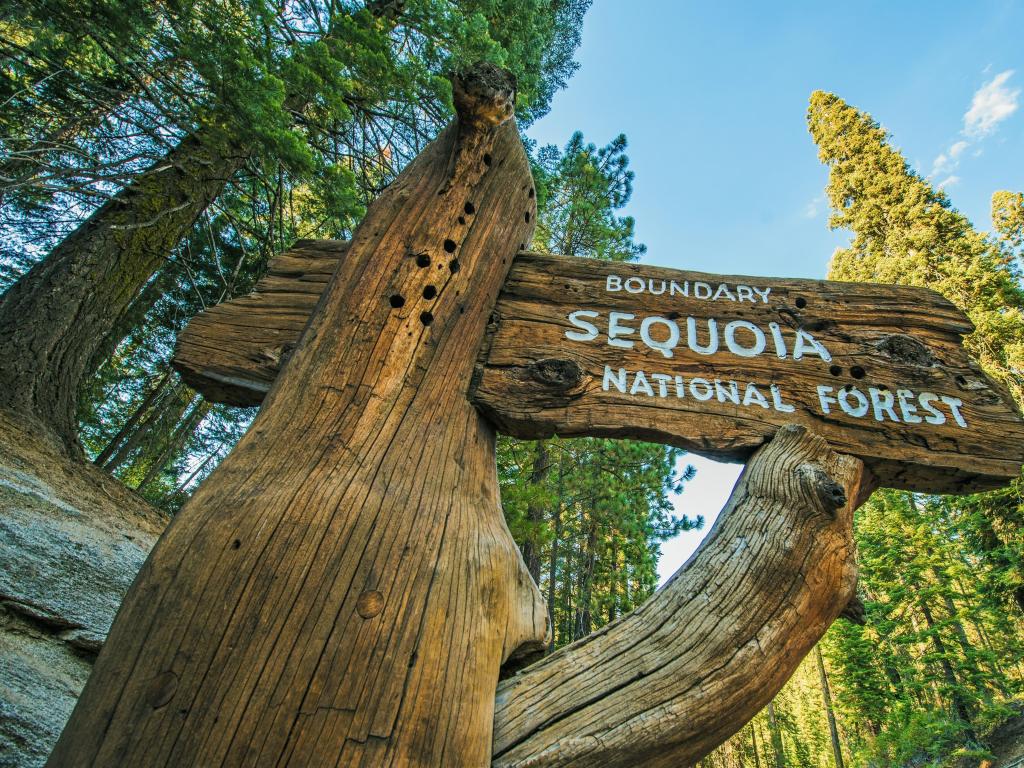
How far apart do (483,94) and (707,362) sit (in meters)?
1.12

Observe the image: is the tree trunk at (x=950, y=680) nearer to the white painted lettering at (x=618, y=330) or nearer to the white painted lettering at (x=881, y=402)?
the white painted lettering at (x=881, y=402)

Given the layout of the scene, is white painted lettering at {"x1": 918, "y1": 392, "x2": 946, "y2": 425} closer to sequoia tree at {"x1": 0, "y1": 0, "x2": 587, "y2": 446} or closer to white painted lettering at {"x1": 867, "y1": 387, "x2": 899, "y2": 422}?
white painted lettering at {"x1": 867, "y1": 387, "x2": 899, "y2": 422}

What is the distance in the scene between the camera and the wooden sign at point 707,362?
1443 mm

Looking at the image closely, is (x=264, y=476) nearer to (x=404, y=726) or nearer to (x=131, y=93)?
(x=404, y=726)

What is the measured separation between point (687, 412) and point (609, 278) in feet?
1.93

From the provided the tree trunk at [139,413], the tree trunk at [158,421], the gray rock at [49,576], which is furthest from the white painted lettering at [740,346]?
the tree trunk at [158,421]

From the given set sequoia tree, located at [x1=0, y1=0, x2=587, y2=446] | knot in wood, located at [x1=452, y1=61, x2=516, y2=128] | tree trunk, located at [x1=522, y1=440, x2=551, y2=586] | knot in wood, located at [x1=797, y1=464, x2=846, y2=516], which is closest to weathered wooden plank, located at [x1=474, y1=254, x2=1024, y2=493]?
knot in wood, located at [x1=797, y1=464, x2=846, y2=516]

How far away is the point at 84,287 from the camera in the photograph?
12.9 feet

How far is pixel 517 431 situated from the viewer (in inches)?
58.9

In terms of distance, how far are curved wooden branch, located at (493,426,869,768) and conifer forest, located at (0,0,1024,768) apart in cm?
10

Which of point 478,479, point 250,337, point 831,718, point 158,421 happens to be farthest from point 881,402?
point 831,718

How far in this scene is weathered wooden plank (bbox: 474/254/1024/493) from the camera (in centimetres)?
144

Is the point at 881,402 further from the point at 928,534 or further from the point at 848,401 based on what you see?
the point at 928,534

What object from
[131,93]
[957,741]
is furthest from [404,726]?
[957,741]
